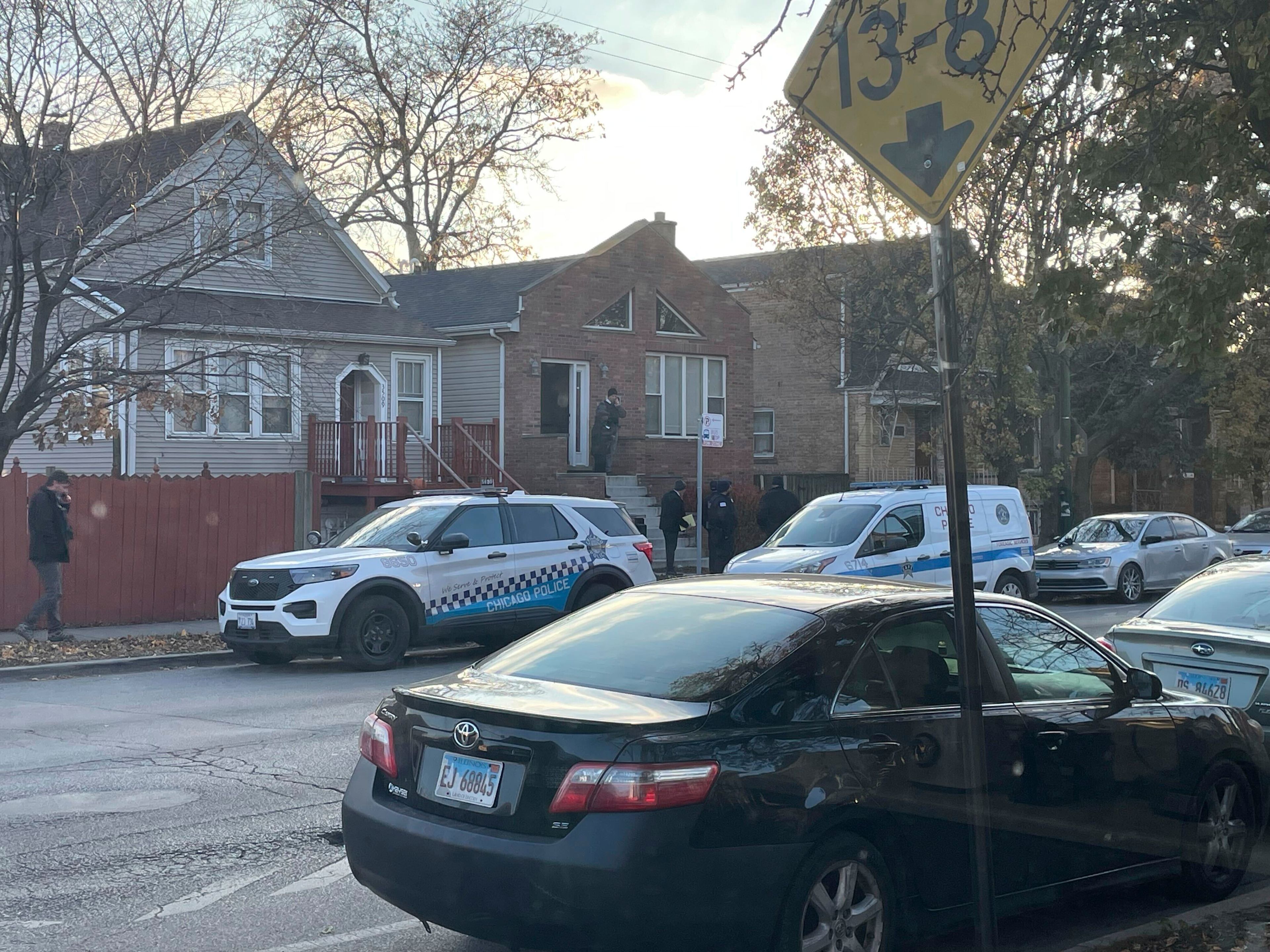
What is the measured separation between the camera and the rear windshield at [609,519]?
51.5 feet

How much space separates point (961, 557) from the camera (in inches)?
162

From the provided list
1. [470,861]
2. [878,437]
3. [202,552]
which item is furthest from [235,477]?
[878,437]

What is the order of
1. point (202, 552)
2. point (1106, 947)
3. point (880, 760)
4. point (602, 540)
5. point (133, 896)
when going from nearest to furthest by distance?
1. point (880, 760)
2. point (1106, 947)
3. point (133, 896)
4. point (602, 540)
5. point (202, 552)

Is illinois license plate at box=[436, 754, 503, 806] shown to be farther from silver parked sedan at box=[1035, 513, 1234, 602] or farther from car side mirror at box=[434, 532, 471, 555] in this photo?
silver parked sedan at box=[1035, 513, 1234, 602]

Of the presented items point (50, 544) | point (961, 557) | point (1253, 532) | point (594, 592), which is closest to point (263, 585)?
point (50, 544)

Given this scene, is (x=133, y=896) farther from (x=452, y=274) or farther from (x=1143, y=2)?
(x=452, y=274)

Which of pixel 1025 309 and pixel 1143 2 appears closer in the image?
pixel 1143 2

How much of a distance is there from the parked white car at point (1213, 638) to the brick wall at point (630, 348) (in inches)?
812

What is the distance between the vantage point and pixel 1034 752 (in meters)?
5.48

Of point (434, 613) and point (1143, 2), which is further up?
point (1143, 2)

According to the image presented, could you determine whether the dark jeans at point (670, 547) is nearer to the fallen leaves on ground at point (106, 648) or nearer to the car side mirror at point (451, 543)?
the fallen leaves on ground at point (106, 648)

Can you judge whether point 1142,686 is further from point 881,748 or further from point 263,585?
point 263,585

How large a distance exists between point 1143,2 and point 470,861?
6106 mm

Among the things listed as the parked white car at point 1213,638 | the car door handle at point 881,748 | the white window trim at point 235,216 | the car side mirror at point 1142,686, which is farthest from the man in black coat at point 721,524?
the car door handle at point 881,748
